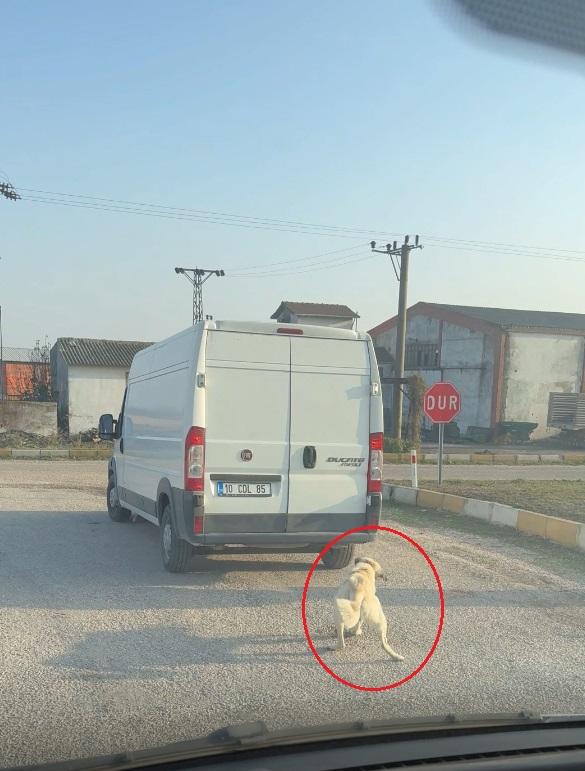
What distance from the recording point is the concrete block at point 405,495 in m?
13.5

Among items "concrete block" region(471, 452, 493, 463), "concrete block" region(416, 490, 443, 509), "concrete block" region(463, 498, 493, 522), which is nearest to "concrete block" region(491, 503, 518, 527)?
"concrete block" region(463, 498, 493, 522)

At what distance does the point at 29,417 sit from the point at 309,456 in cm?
2182

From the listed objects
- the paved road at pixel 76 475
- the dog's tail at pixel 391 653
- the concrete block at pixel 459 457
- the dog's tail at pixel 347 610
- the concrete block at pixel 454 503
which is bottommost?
the concrete block at pixel 459 457

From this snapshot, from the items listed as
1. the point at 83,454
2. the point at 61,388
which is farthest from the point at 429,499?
the point at 61,388

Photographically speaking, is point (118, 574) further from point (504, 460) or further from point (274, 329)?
point (504, 460)

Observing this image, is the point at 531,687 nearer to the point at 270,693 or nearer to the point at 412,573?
the point at 270,693

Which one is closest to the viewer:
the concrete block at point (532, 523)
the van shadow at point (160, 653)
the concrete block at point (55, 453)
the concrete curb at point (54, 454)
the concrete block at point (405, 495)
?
the van shadow at point (160, 653)

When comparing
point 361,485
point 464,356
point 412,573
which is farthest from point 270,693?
point 464,356

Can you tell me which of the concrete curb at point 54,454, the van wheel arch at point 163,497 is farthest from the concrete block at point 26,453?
the van wheel arch at point 163,497

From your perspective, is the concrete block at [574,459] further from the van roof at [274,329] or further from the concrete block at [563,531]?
the van roof at [274,329]

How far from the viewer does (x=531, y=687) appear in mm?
4414

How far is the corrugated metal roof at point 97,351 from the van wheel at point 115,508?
21484 mm

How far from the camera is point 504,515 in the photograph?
11.0m

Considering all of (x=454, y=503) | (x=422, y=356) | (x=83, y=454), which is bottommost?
(x=83, y=454)
